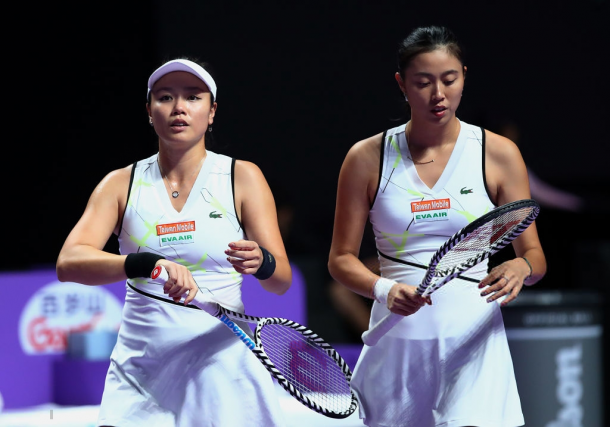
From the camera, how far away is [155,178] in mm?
3219

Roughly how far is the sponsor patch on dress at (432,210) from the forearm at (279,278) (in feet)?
1.40

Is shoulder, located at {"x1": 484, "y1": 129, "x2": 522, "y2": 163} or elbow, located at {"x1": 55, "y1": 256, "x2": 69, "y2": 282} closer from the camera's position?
elbow, located at {"x1": 55, "y1": 256, "x2": 69, "y2": 282}

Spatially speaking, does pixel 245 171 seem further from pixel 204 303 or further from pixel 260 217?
pixel 204 303

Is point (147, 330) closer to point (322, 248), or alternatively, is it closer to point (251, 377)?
point (251, 377)

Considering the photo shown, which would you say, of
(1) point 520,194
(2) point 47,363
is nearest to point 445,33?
(1) point 520,194

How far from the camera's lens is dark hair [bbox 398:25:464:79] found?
3.16 metres

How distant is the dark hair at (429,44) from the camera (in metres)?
3.16

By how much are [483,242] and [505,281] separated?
183 millimetres

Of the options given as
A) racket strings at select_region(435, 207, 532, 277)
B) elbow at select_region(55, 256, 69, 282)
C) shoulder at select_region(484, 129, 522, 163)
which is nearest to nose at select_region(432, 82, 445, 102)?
shoulder at select_region(484, 129, 522, 163)

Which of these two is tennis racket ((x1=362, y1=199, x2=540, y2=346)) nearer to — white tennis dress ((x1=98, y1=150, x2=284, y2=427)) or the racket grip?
the racket grip

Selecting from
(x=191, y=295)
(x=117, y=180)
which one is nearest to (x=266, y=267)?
(x=191, y=295)

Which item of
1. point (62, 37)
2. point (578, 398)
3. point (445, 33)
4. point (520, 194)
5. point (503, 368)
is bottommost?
point (578, 398)

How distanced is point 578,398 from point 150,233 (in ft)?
6.73

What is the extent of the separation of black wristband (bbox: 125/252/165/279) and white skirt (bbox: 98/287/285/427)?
0.62 ft
